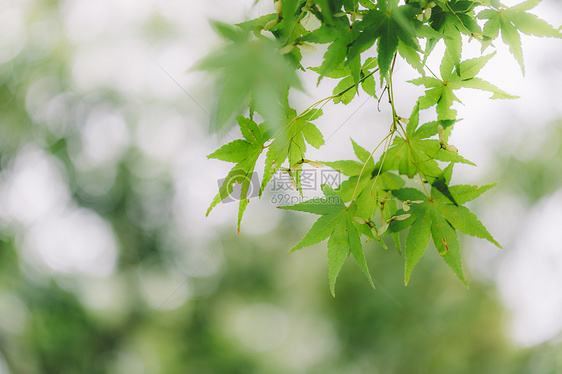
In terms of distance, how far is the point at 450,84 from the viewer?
30.2 inches

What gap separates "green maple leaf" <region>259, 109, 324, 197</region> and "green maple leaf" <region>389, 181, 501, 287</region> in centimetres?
21

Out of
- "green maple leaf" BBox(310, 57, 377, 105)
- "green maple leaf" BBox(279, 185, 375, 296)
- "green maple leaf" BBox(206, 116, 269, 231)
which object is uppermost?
"green maple leaf" BBox(310, 57, 377, 105)

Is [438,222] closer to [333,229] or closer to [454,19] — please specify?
[333,229]

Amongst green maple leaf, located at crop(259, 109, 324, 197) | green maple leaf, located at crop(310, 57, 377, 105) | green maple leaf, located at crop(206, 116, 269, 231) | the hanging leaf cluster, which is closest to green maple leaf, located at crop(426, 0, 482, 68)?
the hanging leaf cluster

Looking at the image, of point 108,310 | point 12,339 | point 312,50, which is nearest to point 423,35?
point 312,50

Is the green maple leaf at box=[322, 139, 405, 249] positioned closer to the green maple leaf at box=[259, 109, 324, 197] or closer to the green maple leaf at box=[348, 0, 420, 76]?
the green maple leaf at box=[259, 109, 324, 197]

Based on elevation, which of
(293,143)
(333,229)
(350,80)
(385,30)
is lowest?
(333,229)

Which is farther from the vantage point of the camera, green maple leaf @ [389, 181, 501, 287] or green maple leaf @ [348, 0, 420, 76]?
green maple leaf @ [389, 181, 501, 287]

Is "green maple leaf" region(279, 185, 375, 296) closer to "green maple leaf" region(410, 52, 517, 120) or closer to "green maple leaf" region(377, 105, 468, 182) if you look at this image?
"green maple leaf" region(377, 105, 468, 182)

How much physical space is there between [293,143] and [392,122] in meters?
0.21

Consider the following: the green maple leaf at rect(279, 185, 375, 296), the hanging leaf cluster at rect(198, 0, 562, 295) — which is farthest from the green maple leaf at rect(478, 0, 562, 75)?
the green maple leaf at rect(279, 185, 375, 296)

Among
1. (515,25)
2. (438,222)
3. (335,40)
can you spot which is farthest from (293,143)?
(515,25)

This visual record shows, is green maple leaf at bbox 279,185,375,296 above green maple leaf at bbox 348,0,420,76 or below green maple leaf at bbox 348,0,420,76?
below

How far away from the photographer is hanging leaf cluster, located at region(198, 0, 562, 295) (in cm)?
58
